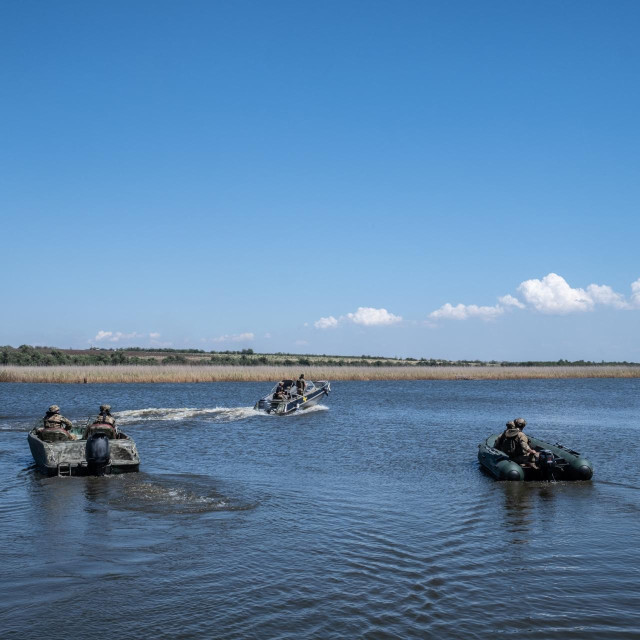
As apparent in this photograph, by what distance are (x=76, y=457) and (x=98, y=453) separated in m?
0.72

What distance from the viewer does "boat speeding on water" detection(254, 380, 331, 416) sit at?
28.9 meters

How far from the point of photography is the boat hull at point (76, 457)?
1416 centimetres

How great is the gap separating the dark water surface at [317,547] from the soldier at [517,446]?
0.66m

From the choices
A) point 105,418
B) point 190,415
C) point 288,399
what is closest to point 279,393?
point 288,399

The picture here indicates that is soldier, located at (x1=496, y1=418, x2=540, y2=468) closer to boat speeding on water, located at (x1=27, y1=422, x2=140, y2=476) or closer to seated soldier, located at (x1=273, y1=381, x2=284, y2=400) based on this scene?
boat speeding on water, located at (x1=27, y1=422, x2=140, y2=476)

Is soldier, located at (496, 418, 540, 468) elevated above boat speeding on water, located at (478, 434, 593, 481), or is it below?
above

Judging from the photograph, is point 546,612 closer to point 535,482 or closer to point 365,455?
point 535,482

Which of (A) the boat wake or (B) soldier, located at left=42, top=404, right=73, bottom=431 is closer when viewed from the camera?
(B) soldier, located at left=42, top=404, right=73, bottom=431

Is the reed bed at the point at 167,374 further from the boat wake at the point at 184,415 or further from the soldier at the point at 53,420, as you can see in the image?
the soldier at the point at 53,420

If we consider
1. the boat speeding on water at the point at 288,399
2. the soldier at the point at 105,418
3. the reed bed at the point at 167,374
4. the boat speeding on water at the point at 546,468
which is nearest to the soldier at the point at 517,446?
the boat speeding on water at the point at 546,468

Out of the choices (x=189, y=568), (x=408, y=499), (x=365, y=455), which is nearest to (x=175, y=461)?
(x=365, y=455)

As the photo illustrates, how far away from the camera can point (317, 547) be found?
902cm

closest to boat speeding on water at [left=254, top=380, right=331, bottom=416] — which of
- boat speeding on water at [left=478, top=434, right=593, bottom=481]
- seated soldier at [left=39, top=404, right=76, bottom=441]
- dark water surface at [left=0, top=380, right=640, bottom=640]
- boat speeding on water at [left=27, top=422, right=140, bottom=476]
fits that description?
dark water surface at [left=0, top=380, right=640, bottom=640]

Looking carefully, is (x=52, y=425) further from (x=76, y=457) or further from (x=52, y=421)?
(x=76, y=457)
